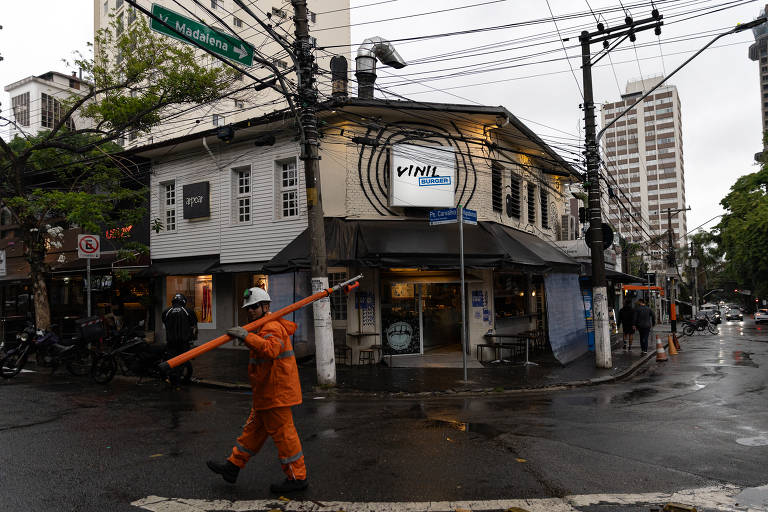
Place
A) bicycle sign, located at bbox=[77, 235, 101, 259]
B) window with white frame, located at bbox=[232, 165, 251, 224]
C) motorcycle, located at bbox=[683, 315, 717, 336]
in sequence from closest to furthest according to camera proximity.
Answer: bicycle sign, located at bbox=[77, 235, 101, 259], window with white frame, located at bbox=[232, 165, 251, 224], motorcycle, located at bbox=[683, 315, 717, 336]

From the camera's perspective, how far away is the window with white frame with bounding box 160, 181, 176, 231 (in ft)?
60.3

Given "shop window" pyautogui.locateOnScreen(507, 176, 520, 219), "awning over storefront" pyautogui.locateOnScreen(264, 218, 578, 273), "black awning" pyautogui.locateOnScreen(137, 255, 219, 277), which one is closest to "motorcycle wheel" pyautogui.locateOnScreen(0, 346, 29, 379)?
"black awning" pyautogui.locateOnScreen(137, 255, 219, 277)

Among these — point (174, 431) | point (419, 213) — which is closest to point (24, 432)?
point (174, 431)

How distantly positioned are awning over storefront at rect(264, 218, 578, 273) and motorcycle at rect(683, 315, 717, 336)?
18264 mm

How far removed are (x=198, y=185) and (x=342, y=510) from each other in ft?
49.1

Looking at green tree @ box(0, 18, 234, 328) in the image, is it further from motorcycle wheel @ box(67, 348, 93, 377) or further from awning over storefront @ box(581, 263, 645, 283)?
awning over storefront @ box(581, 263, 645, 283)

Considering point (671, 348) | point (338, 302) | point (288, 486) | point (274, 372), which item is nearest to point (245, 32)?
point (338, 302)

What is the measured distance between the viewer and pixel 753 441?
6266 mm

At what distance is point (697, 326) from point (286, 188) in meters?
24.4

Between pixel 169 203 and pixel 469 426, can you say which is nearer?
pixel 469 426

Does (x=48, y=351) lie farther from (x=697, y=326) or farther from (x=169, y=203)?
(x=697, y=326)

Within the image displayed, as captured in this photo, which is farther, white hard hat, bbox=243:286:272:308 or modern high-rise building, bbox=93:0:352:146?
modern high-rise building, bbox=93:0:352:146

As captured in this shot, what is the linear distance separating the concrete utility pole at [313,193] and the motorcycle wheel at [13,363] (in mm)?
7087

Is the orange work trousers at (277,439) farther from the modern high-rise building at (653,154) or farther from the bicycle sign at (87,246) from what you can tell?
the modern high-rise building at (653,154)
